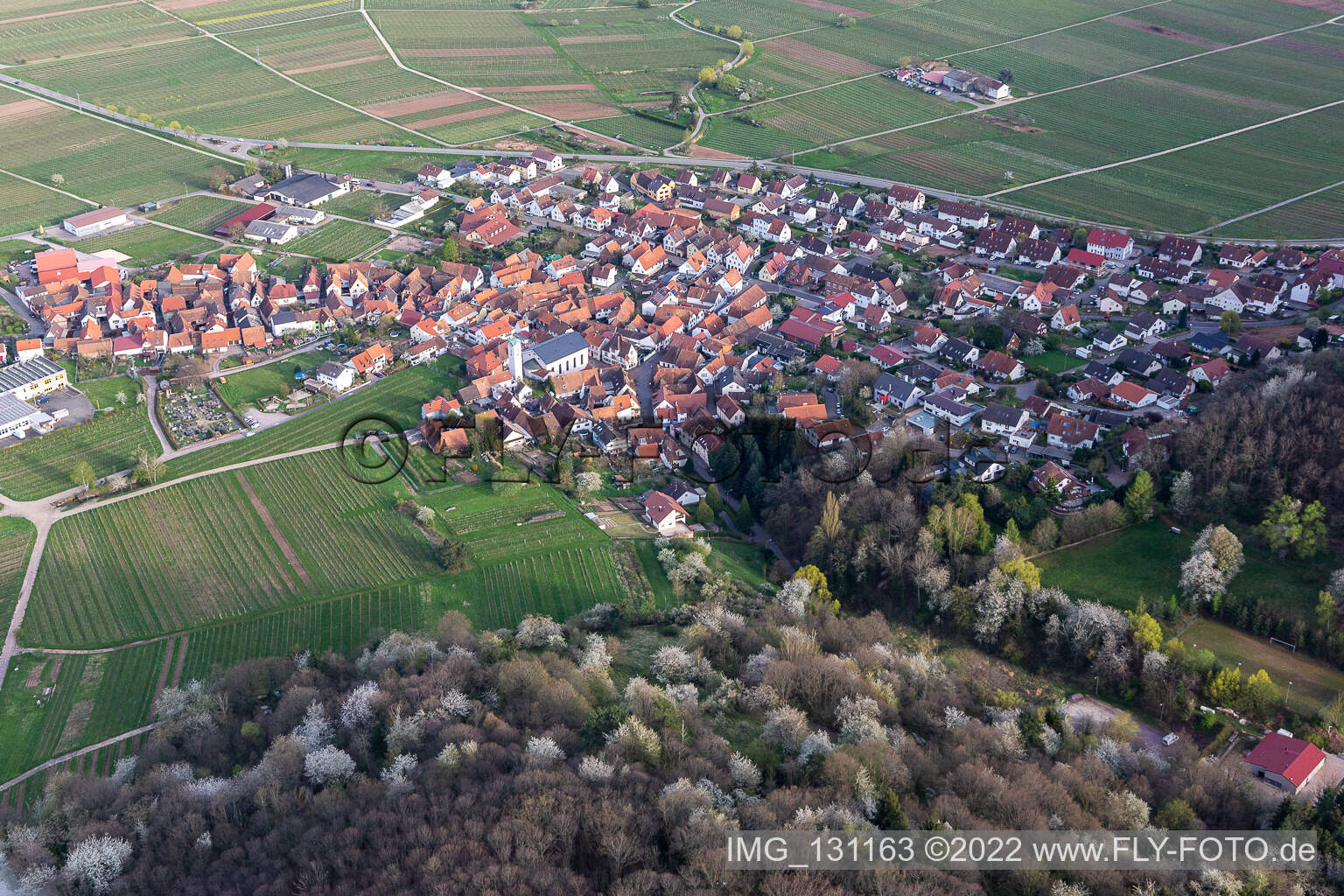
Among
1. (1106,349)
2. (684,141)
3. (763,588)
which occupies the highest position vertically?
(684,141)

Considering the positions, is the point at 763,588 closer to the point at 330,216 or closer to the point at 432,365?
the point at 432,365

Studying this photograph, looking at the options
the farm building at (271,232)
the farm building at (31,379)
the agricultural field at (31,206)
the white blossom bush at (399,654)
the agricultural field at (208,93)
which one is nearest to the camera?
the white blossom bush at (399,654)

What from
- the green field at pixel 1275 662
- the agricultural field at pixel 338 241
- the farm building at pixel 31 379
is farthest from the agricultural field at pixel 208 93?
the green field at pixel 1275 662

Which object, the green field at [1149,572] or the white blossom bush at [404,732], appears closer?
the white blossom bush at [404,732]

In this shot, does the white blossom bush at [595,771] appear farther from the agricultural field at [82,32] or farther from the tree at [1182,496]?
the agricultural field at [82,32]

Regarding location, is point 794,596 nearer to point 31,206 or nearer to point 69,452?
point 69,452

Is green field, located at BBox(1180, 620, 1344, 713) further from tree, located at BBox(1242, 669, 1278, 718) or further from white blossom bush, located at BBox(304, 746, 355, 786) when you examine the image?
white blossom bush, located at BBox(304, 746, 355, 786)

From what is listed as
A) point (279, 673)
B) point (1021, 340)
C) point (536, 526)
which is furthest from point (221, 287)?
point (1021, 340)
